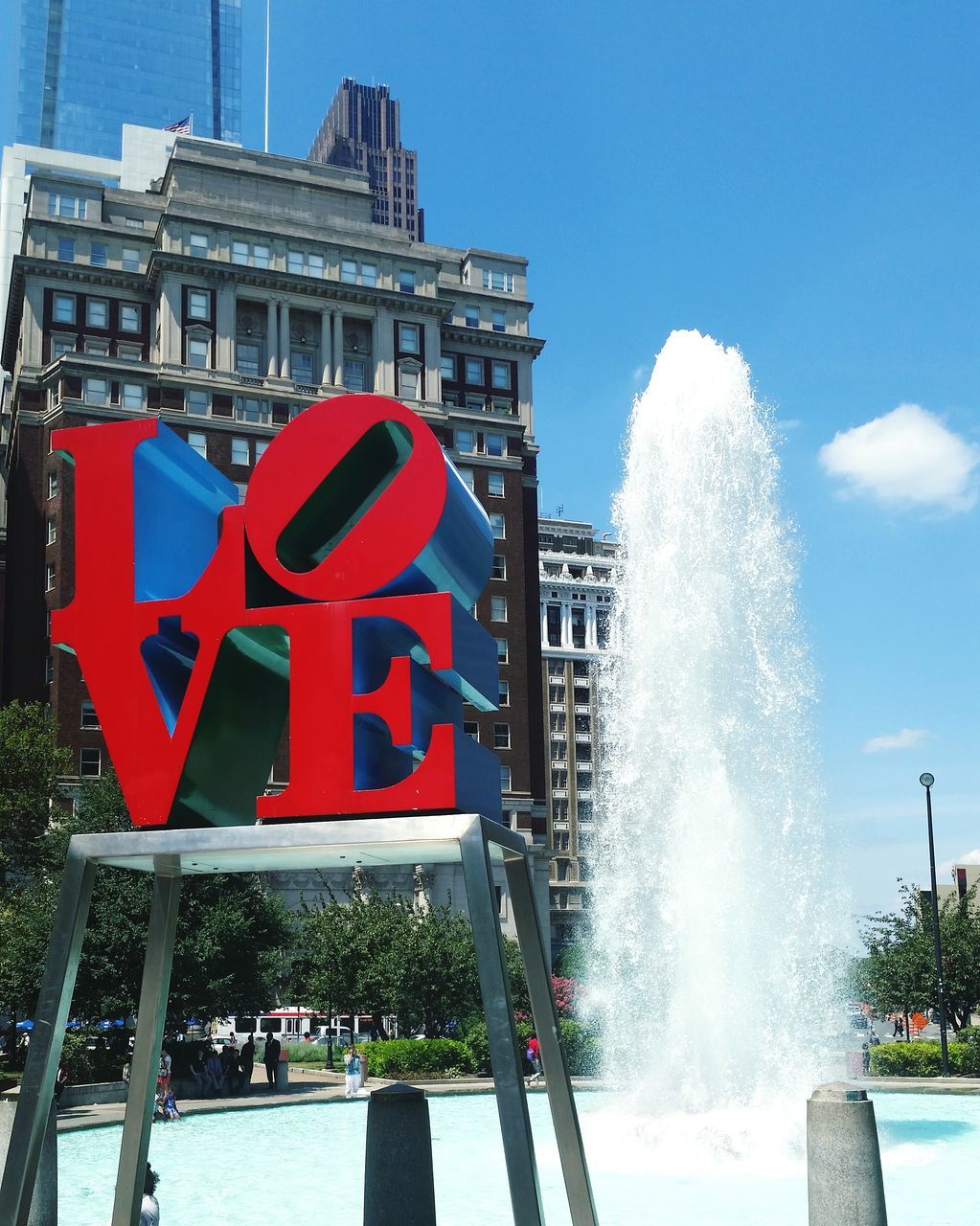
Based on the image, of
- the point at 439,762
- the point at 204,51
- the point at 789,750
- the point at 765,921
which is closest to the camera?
the point at 439,762

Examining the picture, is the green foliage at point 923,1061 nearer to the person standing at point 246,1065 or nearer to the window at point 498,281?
the person standing at point 246,1065

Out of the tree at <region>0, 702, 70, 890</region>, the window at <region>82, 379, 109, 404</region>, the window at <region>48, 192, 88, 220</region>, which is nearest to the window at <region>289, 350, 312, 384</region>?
the window at <region>82, 379, 109, 404</region>

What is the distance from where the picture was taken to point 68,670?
70625 millimetres

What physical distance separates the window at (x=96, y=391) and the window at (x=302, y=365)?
11.5 metres

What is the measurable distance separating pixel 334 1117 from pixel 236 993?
967 cm

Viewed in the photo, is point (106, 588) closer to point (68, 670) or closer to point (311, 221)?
point (68, 670)

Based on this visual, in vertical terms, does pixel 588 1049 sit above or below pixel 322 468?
below

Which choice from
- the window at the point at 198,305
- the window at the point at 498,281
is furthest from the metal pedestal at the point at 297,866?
the window at the point at 498,281

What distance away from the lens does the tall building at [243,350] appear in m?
75.8

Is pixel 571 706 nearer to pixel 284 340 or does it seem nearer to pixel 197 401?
pixel 284 340

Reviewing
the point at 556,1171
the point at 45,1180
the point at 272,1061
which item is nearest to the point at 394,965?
the point at 272,1061

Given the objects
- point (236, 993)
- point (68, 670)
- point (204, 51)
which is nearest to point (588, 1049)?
point (236, 993)

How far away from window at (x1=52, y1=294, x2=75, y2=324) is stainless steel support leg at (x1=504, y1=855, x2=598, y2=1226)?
243ft

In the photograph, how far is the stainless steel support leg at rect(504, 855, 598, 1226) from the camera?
11.3m
